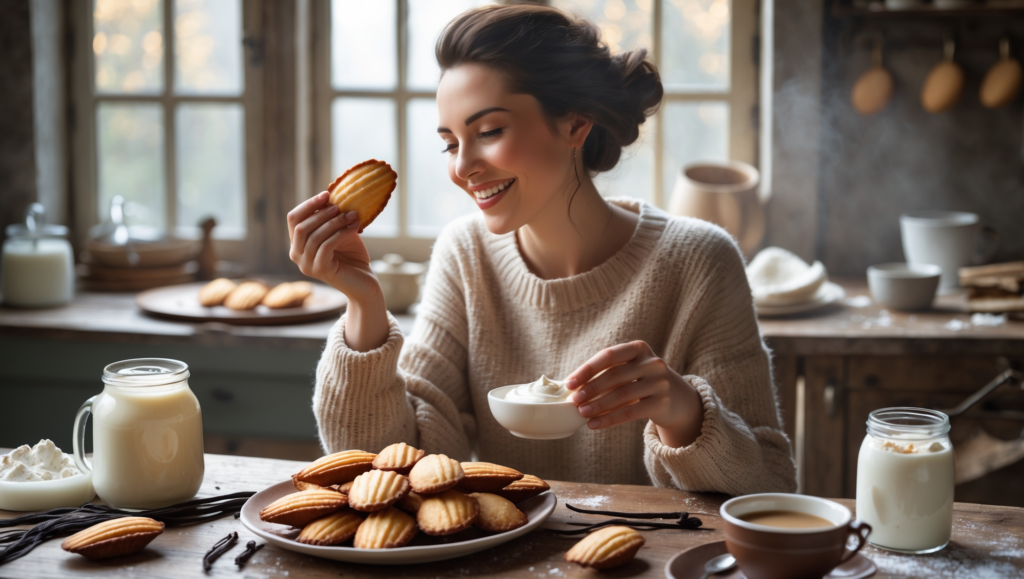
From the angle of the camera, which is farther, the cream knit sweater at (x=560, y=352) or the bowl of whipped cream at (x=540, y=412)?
the cream knit sweater at (x=560, y=352)

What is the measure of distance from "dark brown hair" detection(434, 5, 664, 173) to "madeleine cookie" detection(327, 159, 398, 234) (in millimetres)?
274

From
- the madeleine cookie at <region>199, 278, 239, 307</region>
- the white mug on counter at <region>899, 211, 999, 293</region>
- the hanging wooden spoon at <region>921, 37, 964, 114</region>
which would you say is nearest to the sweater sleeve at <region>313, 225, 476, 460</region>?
the madeleine cookie at <region>199, 278, 239, 307</region>

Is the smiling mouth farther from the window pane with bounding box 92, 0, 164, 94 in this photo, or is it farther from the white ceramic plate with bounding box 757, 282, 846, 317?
the window pane with bounding box 92, 0, 164, 94

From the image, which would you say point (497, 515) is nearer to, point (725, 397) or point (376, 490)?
point (376, 490)

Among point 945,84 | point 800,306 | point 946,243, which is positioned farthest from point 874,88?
point 800,306

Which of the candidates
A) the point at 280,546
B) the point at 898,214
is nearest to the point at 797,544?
the point at 280,546

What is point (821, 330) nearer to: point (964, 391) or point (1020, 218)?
point (964, 391)

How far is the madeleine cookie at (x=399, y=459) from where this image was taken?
1.03 meters

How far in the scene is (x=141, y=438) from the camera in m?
1.08

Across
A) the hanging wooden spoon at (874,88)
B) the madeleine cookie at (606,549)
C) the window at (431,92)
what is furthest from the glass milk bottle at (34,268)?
the hanging wooden spoon at (874,88)

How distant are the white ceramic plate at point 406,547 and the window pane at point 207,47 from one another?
6.88 feet

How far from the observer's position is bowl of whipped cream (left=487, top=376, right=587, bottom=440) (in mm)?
1052

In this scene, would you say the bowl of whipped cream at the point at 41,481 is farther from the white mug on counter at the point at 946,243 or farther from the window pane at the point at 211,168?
the white mug on counter at the point at 946,243

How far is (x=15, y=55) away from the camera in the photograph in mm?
2748
